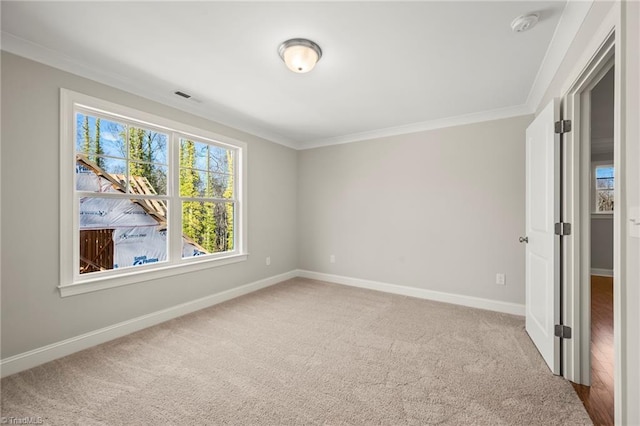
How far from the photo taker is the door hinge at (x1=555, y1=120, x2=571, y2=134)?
1949mm

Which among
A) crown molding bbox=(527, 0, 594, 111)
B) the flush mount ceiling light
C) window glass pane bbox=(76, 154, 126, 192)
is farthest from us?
window glass pane bbox=(76, 154, 126, 192)

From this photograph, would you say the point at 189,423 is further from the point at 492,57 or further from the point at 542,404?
the point at 492,57

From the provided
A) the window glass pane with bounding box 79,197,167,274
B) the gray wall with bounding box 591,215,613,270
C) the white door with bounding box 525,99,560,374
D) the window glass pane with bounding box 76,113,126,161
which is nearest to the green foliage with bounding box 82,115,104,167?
the window glass pane with bounding box 76,113,126,161

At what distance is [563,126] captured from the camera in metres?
1.98

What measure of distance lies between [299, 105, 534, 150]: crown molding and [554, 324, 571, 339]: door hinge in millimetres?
2396

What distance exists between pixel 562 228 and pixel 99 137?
157 inches

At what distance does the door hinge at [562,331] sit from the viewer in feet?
6.42

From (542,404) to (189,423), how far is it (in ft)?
7.11

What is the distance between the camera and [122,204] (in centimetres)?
275

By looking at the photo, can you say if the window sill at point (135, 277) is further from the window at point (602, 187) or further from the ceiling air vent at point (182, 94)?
the window at point (602, 187)

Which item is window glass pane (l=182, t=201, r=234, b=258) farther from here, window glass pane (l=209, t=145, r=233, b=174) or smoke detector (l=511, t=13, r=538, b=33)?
smoke detector (l=511, t=13, r=538, b=33)

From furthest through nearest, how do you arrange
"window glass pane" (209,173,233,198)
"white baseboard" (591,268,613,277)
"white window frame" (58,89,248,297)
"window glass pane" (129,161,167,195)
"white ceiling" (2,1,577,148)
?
"white baseboard" (591,268,613,277) < "window glass pane" (209,173,233,198) < "window glass pane" (129,161,167,195) < "white window frame" (58,89,248,297) < "white ceiling" (2,1,577,148)

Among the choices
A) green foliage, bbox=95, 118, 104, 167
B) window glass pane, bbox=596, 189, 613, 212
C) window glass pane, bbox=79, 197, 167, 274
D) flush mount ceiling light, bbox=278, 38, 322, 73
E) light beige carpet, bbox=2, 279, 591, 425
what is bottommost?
light beige carpet, bbox=2, 279, 591, 425

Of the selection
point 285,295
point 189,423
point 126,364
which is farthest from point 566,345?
point 126,364
